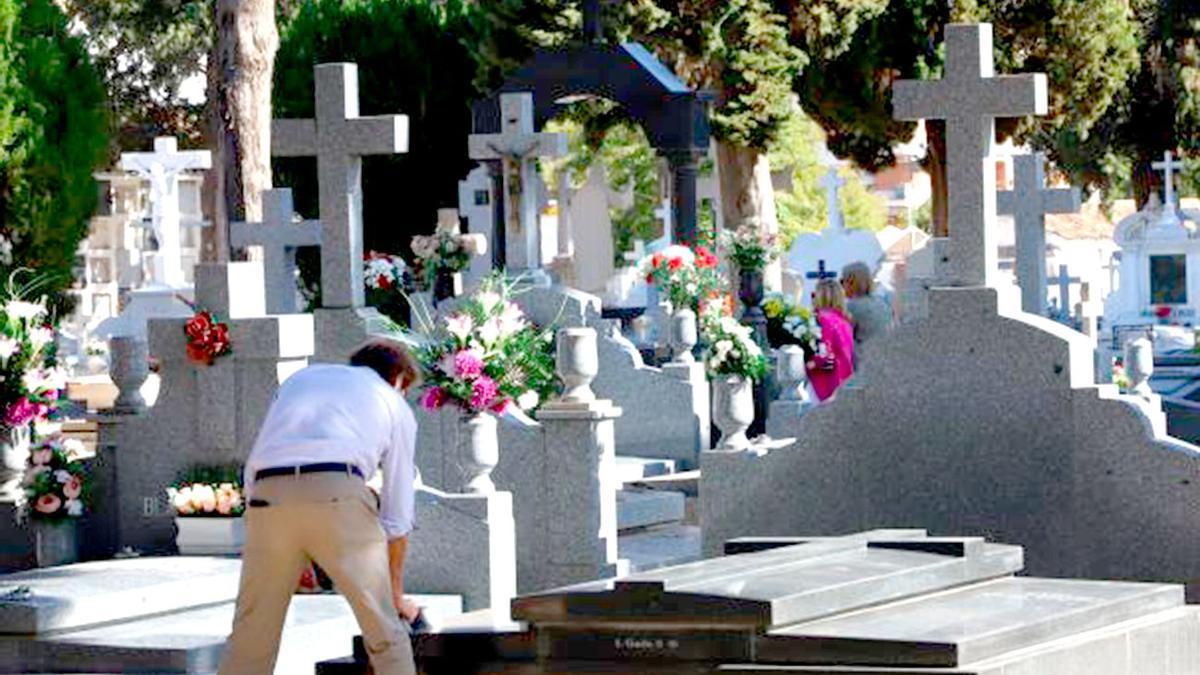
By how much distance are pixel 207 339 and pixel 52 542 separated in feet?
4.44

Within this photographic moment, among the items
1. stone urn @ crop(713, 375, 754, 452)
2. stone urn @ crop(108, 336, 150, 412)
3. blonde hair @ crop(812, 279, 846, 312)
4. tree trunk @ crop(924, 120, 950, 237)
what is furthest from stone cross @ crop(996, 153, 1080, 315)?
tree trunk @ crop(924, 120, 950, 237)

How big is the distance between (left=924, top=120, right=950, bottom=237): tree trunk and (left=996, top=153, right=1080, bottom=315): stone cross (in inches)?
640

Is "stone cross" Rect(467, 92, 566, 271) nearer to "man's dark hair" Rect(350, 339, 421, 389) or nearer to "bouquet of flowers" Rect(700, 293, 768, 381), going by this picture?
"bouquet of flowers" Rect(700, 293, 768, 381)

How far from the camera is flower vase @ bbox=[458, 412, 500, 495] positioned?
1394 cm

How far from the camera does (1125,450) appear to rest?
13.8 metres

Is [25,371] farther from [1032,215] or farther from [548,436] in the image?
[1032,215]

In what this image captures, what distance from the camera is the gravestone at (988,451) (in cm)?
1384

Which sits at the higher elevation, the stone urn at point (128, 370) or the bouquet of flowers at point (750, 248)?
the bouquet of flowers at point (750, 248)

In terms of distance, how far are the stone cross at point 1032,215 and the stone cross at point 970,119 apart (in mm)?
6890

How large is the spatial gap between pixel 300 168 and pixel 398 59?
7.04 feet

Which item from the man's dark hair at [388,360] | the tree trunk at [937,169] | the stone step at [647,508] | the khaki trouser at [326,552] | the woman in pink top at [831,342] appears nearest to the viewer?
the khaki trouser at [326,552]

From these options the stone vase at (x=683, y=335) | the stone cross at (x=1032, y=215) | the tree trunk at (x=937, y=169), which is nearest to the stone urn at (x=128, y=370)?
the stone vase at (x=683, y=335)

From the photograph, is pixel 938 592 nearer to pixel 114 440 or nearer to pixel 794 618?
pixel 794 618

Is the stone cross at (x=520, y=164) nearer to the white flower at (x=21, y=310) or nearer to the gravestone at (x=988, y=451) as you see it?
the white flower at (x=21, y=310)
